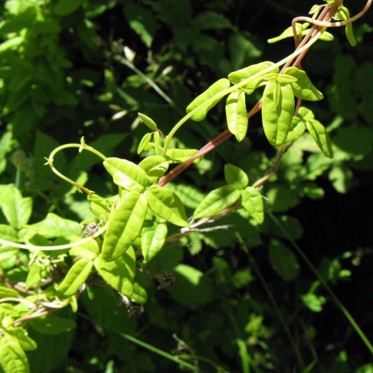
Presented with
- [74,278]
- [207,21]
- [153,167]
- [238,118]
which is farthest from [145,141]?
[207,21]

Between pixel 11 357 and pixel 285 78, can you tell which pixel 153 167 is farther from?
pixel 11 357

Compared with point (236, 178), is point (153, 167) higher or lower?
higher

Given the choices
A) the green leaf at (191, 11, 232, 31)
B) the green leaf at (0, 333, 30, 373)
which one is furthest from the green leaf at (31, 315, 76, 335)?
the green leaf at (191, 11, 232, 31)

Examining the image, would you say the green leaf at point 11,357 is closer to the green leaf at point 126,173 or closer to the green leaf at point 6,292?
the green leaf at point 6,292

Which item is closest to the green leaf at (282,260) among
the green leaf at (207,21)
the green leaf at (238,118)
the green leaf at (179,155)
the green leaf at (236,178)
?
the green leaf at (207,21)

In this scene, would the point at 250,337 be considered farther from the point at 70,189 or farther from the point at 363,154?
the point at 70,189

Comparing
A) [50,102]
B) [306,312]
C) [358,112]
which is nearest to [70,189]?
[50,102]
